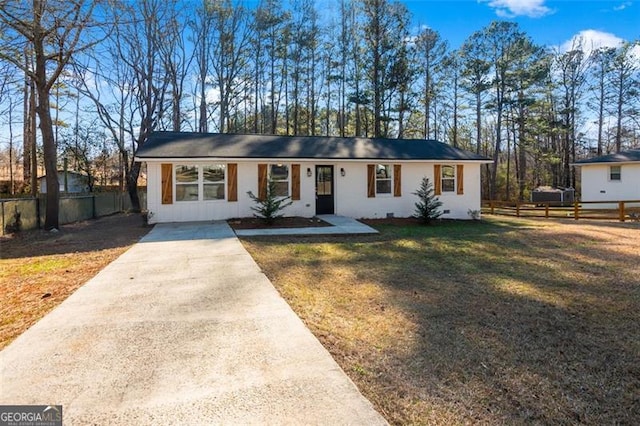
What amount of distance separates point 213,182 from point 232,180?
2.09ft

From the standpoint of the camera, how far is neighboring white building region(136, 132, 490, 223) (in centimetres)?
1142

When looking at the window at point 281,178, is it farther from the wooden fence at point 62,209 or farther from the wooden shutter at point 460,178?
the wooden fence at point 62,209

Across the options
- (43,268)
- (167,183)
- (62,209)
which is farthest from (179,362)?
(62,209)

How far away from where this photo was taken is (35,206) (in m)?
11.5

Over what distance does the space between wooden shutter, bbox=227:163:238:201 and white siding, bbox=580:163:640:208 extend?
1966cm

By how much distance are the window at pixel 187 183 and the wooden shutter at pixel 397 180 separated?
7.35m

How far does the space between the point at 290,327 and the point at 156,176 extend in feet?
31.3

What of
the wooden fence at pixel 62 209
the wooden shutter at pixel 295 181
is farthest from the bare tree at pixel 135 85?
the wooden shutter at pixel 295 181

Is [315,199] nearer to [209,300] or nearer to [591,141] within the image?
[209,300]

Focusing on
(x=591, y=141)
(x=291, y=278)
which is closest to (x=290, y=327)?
(x=291, y=278)

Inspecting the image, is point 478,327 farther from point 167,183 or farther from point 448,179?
point 448,179

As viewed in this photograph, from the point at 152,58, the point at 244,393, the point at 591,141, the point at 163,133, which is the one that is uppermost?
the point at 152,58

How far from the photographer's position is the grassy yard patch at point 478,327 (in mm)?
2287

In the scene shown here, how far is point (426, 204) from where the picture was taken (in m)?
12.4
